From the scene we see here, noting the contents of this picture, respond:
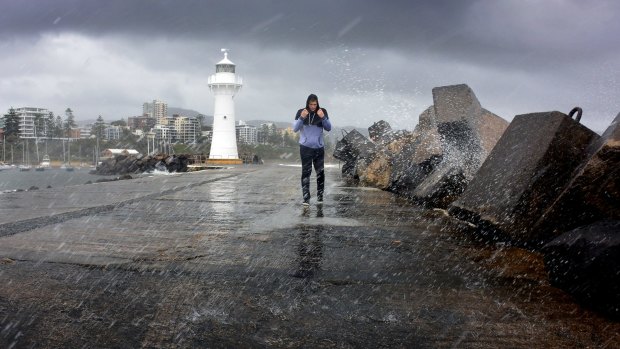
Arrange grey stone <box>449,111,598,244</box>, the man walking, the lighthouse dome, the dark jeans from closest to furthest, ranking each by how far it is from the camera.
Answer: grey stone <box>449,111,598,244</box> → the man walking → the dark jeans → the lighthouse dome

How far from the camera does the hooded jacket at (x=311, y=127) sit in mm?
7672

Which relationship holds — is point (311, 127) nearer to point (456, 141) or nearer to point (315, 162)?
point (315, 162)

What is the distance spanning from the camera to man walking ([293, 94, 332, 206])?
760 centimetres

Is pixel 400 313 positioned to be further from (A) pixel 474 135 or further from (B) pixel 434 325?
(A) pixel 474 135

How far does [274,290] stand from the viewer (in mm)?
2713

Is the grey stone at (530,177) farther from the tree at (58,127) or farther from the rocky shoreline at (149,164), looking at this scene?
the tree at (58,127)

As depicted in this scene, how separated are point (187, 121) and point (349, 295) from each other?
197113 millimetres

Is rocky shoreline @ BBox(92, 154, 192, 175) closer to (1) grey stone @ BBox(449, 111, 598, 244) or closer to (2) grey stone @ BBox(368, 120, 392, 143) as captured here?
(2) grey stone @ BBox(368, 120, 392, 143)

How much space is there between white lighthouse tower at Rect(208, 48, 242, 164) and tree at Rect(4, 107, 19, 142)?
110 metres

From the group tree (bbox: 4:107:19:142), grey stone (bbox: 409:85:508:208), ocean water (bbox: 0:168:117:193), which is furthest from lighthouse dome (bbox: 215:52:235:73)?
tree (bbox: 4:107:19:142)

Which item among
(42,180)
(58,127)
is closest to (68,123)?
(58,127)

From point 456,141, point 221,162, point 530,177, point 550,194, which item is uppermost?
point 456,141

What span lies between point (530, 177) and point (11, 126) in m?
157

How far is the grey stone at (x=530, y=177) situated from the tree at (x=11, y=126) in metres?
155
